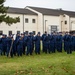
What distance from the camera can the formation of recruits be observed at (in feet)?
59.2

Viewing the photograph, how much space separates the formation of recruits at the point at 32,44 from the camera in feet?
59.2

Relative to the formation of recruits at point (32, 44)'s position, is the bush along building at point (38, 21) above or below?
above

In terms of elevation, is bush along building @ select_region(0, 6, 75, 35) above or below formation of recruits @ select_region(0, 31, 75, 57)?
above

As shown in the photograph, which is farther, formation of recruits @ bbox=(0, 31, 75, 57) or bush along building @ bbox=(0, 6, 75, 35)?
bush along building @ bbox=(0, 6, 75, 35)

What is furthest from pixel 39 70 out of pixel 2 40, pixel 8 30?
pixel 8 30

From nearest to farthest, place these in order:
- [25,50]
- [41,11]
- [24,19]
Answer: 1. [25,50]
2. [24,19]
3. [41,11]

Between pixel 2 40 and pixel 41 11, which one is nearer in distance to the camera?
pixel 2 40

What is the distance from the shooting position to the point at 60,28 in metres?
60.5

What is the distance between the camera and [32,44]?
61.7 feet

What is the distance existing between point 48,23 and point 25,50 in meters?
37.6

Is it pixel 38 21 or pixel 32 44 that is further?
pixel 38 21

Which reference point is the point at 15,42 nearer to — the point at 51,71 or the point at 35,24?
the point at 51,71

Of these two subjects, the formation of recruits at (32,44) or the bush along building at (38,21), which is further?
the bush along building at (38,21)

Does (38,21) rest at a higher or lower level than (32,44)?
higher
